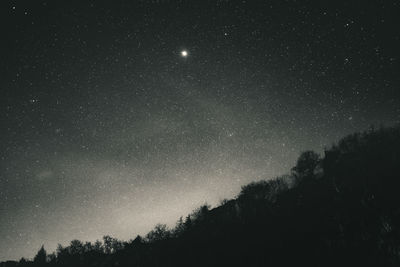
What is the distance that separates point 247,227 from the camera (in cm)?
5003

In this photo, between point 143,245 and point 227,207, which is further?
point 143,245

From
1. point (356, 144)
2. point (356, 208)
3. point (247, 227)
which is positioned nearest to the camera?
point (356, 208)

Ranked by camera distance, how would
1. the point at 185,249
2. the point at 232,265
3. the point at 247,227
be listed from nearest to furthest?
1. the point at 232,265
2. the point at 247,227
3. the point at 185,249

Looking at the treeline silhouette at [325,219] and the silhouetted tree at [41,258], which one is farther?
the silhouetted tree at [41,258]

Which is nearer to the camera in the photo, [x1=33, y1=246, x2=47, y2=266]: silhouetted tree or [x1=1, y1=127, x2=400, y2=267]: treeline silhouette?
[x1=1, y1=127, x2=400, y2=267]: treeline silhouette

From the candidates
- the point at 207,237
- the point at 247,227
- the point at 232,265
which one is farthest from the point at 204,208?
the point at 232,265

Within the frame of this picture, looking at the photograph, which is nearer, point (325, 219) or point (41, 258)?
point (325, 219)

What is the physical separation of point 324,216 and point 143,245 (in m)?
70.1

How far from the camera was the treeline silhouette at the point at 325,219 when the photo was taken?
2581 centimetres

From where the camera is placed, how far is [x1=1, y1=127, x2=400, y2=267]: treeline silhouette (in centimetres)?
2581

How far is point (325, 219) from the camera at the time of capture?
37.1 m

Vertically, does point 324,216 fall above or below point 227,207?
below

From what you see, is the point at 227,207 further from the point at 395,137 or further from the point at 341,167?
the point at 395,137

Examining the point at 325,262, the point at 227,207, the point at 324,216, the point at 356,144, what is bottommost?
the point at 325,262
